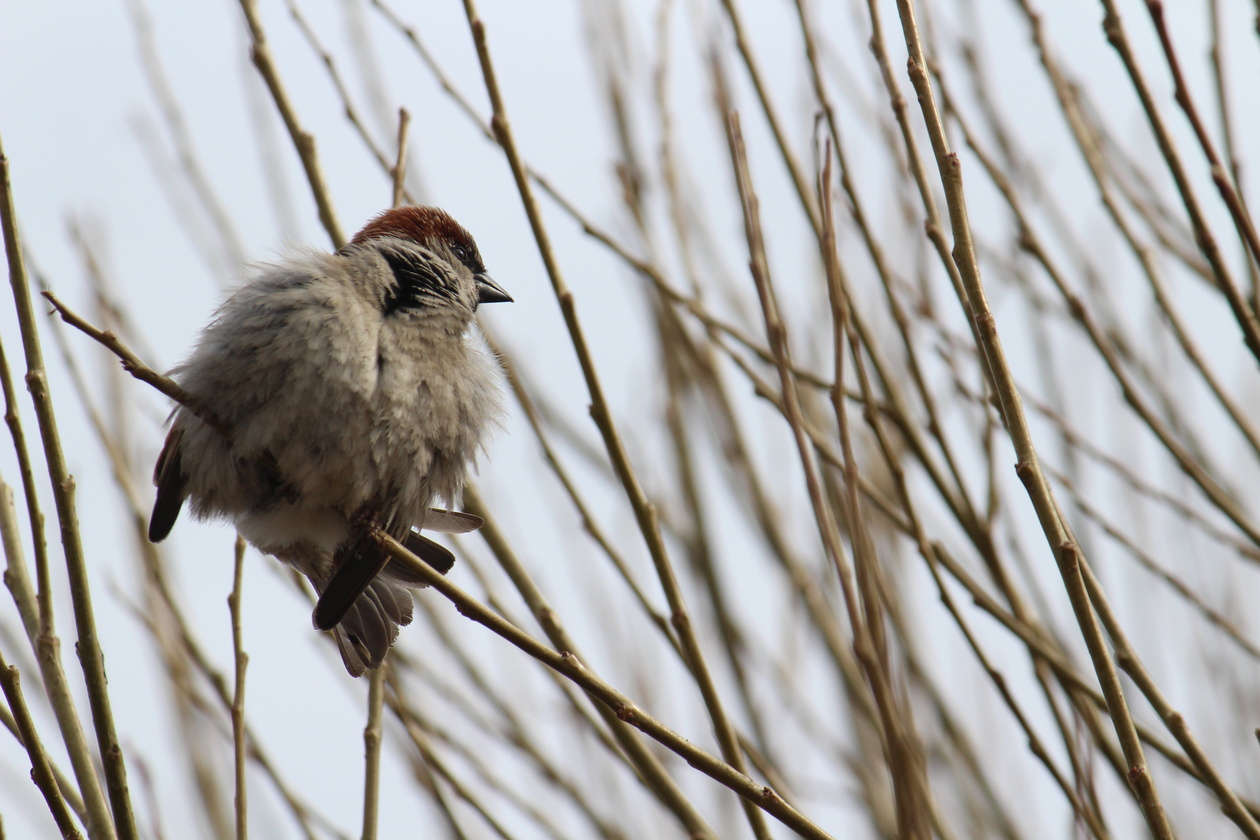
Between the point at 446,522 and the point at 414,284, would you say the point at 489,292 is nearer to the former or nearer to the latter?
the point at 414,284

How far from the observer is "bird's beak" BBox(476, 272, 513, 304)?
3295 millimetres

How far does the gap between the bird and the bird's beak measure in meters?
0.18

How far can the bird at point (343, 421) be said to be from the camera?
2.63 m

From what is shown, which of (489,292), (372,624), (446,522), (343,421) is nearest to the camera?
(343,421)

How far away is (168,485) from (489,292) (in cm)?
99

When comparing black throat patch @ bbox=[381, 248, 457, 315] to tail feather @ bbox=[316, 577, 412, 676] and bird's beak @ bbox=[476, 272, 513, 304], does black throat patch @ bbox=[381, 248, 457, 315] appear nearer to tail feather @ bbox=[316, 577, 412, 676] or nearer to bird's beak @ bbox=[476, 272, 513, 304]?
bird's beak @ bbox=[476, 272, 513, 304]

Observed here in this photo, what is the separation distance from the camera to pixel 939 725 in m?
3.69

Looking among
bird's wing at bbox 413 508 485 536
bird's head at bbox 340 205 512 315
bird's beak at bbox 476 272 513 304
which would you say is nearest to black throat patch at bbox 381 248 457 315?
bird's head at bbox 340 205 512 315

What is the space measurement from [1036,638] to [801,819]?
95cm

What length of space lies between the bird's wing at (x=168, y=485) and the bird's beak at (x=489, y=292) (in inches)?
34.8

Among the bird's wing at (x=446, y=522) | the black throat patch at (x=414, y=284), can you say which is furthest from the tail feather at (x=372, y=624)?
the black throat patch at (x=414, y=284)

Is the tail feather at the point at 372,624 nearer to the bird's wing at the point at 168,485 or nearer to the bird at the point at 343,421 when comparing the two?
the bird at the point at 343,421

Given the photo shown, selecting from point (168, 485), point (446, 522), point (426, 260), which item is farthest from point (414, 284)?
point (168, 485)

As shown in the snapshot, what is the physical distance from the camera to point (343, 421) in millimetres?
2631
